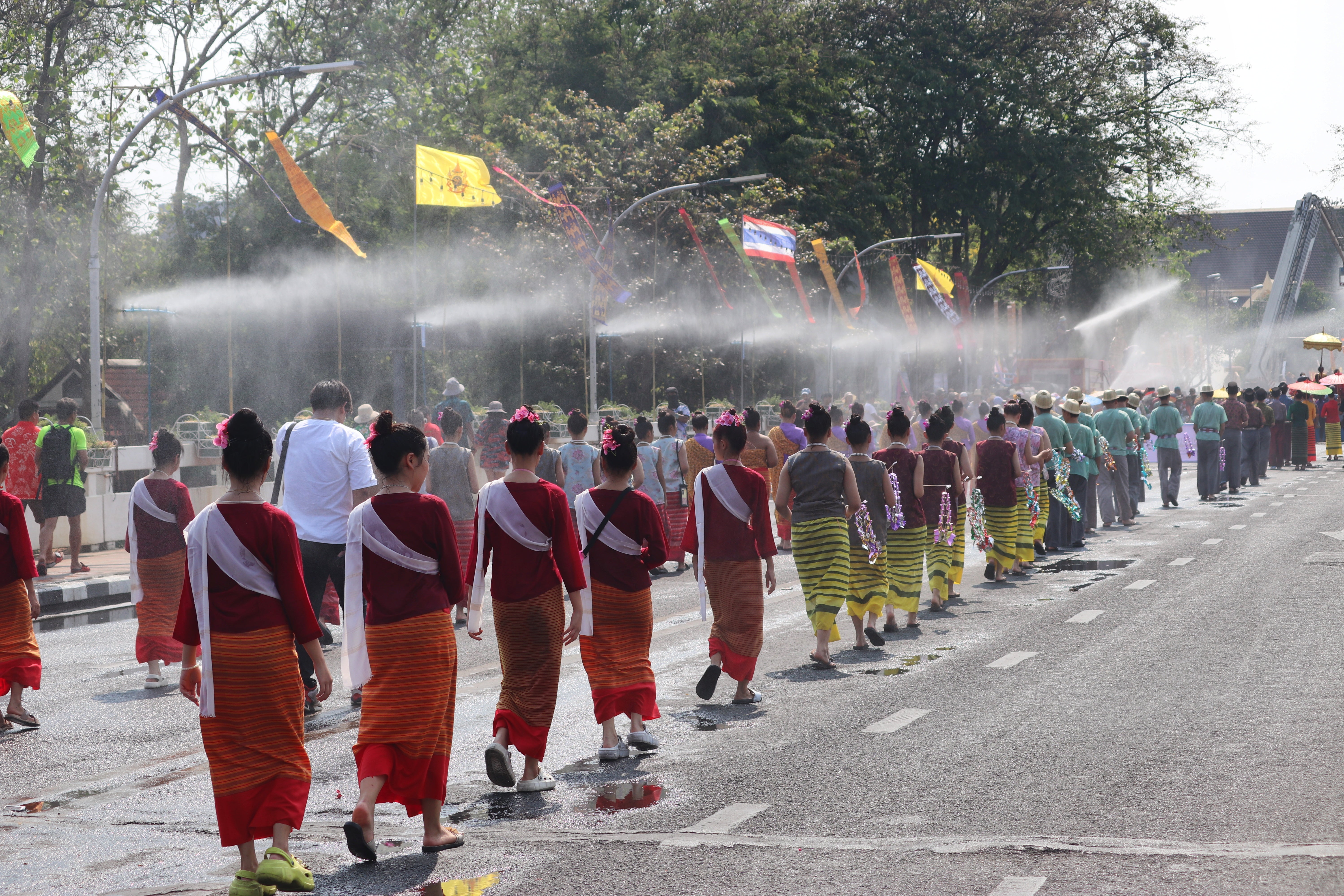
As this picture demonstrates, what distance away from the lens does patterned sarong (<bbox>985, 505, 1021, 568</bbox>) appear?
13.5 metres

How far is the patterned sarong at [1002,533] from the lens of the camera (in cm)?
1352

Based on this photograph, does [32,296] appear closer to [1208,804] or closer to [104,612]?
[104,612]

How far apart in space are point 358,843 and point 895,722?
3.29 meters

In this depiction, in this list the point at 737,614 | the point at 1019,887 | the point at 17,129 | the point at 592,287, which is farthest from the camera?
the point at 592,287

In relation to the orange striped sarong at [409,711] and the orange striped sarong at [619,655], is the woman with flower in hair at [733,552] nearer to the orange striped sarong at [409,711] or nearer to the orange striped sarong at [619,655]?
the orange striped sarong at [619,655]

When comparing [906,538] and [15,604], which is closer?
[15,604]

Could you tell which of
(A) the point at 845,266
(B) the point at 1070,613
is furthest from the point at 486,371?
(B) the point at 1070,613

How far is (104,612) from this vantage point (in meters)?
12.6

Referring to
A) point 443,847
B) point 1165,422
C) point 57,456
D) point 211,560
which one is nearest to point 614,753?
point 443,847

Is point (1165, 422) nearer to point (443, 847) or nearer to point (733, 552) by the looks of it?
point (733, 552)

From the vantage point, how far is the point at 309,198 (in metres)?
19.9

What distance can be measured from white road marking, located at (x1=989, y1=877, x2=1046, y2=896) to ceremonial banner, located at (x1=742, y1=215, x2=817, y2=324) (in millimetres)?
25919

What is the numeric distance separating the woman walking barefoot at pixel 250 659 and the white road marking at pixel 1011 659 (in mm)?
5186

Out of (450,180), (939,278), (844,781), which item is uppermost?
(450,180)
